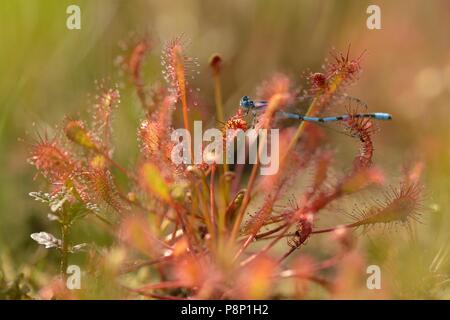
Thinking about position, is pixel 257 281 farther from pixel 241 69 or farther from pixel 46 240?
pixel 241 69

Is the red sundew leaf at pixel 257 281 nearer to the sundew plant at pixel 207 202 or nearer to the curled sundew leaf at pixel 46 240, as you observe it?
the sundew plant at pixel 207 202

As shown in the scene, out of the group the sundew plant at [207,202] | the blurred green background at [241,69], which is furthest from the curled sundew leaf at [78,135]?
the blurred green background at [241,69]

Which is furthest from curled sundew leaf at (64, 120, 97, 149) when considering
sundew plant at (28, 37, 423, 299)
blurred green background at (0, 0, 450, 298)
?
blurred green background at (0, 0, 450, 298)

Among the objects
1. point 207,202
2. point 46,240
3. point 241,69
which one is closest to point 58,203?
point 46,240

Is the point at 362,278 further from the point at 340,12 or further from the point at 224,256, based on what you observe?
the point at 340,12

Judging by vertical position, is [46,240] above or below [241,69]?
below

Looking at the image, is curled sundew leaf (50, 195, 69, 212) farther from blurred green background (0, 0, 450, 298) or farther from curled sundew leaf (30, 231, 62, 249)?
blurred green background (0, 0, 450, 298)

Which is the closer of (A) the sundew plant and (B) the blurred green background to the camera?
(A) the sundew plant

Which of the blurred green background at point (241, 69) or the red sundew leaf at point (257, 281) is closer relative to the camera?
the red sundew leaf at point (257, 281)
